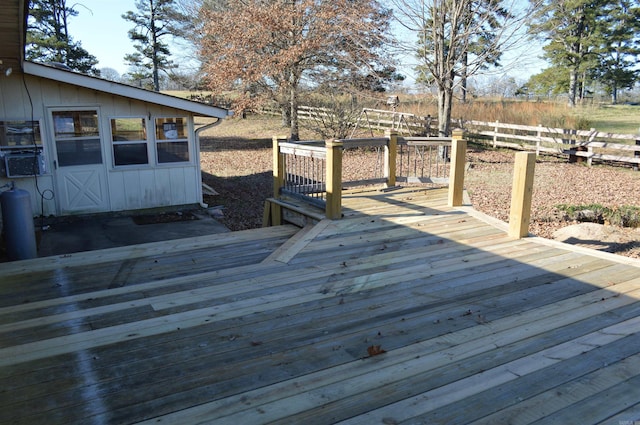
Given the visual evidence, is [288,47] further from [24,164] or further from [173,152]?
[24,164]

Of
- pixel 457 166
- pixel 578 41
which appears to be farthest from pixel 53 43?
pixel 578 41

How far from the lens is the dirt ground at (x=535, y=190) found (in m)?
7.63

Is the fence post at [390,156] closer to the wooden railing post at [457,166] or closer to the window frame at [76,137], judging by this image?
the wooden railing post at [457,166]

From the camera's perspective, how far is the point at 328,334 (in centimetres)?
337

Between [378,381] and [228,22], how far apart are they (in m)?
19.3

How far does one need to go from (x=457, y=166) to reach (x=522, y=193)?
4.17 feet

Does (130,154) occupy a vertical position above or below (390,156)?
below

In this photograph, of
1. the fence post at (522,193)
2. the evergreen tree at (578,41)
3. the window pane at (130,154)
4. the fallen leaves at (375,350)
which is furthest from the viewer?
the evergreen tree at (578,41)

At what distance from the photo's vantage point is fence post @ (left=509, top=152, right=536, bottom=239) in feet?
17.7

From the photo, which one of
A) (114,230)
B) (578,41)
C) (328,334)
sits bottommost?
(114,230)

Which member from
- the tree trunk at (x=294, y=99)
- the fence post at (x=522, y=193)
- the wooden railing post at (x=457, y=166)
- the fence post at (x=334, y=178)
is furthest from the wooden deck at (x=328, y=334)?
the tree trunk at (x=294, y=99)

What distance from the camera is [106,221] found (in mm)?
9555

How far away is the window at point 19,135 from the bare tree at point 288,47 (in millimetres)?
10522

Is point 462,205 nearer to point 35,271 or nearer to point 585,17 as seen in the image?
point 35,271
